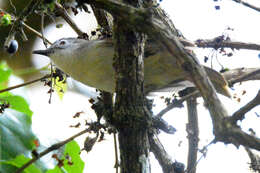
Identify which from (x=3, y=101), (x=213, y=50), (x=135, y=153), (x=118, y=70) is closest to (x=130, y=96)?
(x=118, y=70)

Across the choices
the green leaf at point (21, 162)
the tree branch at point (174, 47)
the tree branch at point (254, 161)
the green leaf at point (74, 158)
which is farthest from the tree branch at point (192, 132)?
the tree branch at point (174, 47)

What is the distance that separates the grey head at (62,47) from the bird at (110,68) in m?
0.16

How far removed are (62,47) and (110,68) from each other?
1.00 meters

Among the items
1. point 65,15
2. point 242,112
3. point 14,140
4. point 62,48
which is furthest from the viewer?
point 62,48

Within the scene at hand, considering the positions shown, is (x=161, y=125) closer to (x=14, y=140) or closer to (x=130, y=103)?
(x=130, y=103)

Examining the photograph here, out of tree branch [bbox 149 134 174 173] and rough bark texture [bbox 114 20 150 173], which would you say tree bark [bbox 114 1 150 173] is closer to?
rough bark texture [bbox 114 20 150 173]

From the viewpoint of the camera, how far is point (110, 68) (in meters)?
4.04

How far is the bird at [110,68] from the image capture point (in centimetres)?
391

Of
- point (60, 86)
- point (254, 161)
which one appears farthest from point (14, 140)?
point (254, 161)

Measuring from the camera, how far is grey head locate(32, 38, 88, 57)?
4605 millimetres

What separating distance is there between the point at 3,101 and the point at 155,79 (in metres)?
1.73

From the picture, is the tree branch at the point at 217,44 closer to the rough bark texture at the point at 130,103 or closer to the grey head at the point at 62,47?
the rough bark texture at the point at 130,103

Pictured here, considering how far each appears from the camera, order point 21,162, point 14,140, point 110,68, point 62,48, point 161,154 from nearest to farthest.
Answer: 1. point 14,140
2. point 21,162
3. point 161,154
4. point 110,68
5. point 62,48

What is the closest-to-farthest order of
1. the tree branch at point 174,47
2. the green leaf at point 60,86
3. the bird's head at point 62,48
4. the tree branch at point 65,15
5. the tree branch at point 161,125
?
the tree branch at point 174,47
the tree branch at point 161,125
the tree branch at point 65,15
the green leaf at point 60,86
the bird's head at point 62,48
